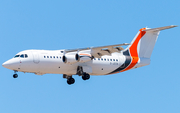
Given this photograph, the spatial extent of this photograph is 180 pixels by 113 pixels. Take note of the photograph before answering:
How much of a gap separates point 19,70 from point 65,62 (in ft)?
10.5

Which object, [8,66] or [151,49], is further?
[151,49]

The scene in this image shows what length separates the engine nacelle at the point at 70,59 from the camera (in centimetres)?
2679

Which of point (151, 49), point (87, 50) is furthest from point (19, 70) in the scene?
point (151, 49)

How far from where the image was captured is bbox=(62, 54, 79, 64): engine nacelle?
2679 cm

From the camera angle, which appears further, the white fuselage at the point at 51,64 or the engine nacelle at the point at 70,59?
the engine nacelle at the point at 70,59

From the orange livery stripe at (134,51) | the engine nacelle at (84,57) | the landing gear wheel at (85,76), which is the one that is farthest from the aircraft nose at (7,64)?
the orange livery stripe at (134,51)

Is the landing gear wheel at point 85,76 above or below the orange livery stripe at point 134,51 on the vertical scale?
below

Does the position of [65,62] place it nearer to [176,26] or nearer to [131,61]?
[131,61]

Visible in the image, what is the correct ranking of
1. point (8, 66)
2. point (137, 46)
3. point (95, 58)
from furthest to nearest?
point (137, 46) < point (95, 58) < point (8, 66)

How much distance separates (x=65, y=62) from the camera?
88.2 ft

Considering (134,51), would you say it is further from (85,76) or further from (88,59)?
(85,76)

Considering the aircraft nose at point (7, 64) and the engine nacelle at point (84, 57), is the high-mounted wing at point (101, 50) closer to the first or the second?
the engine nacelle at point (84, 57)

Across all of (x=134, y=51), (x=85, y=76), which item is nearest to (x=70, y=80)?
(x=85, y=76)

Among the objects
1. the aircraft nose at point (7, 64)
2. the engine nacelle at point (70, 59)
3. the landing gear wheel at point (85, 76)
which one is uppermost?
the engine nacelle at point (70, 59)
